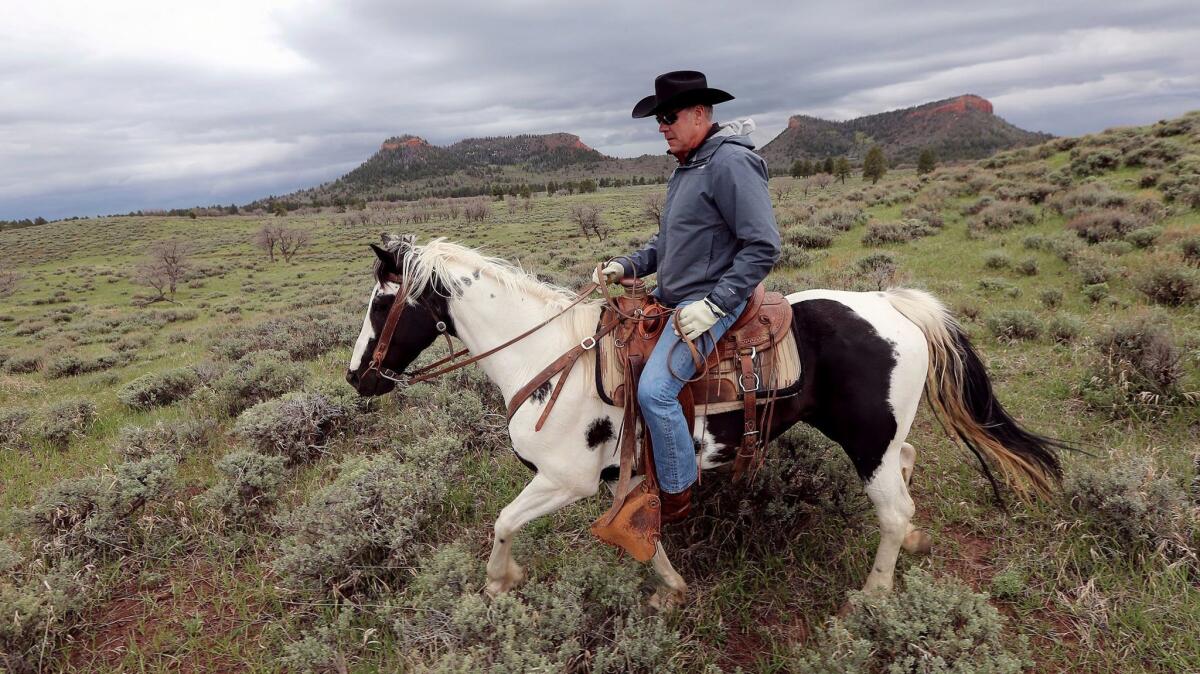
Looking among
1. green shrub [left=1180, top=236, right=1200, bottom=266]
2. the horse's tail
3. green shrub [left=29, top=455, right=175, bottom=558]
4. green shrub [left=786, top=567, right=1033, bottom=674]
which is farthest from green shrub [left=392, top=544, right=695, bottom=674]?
green shrub [left=1180, top=236, right=1200, bottom=266]

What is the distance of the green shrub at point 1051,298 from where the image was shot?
26.2 ft

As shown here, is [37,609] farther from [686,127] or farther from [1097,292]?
[1097,292]

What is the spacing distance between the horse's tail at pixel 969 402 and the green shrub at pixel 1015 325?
4.27 metres

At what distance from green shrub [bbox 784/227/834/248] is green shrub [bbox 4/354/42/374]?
2148 centimetres

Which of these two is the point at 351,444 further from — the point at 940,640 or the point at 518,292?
the point at 940,640

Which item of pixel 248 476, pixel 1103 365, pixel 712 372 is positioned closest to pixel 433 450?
pixel 248 476

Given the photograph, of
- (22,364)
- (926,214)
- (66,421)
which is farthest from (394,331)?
(22,364)

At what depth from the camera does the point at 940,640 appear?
94.6 inches

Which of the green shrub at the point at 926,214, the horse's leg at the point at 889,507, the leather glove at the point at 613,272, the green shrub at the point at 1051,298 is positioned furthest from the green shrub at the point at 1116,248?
the leather glove at the point at 613,272

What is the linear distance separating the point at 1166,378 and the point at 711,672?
520 cm

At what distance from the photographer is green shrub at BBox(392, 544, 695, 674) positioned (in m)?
2.46

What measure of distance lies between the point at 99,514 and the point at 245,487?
0.97 meters

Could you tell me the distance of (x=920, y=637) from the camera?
244 centimetres

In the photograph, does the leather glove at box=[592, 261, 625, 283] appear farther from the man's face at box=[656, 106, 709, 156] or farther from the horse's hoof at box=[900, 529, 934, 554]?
the horse's hoof at box=[900, 529, 934, 554]
